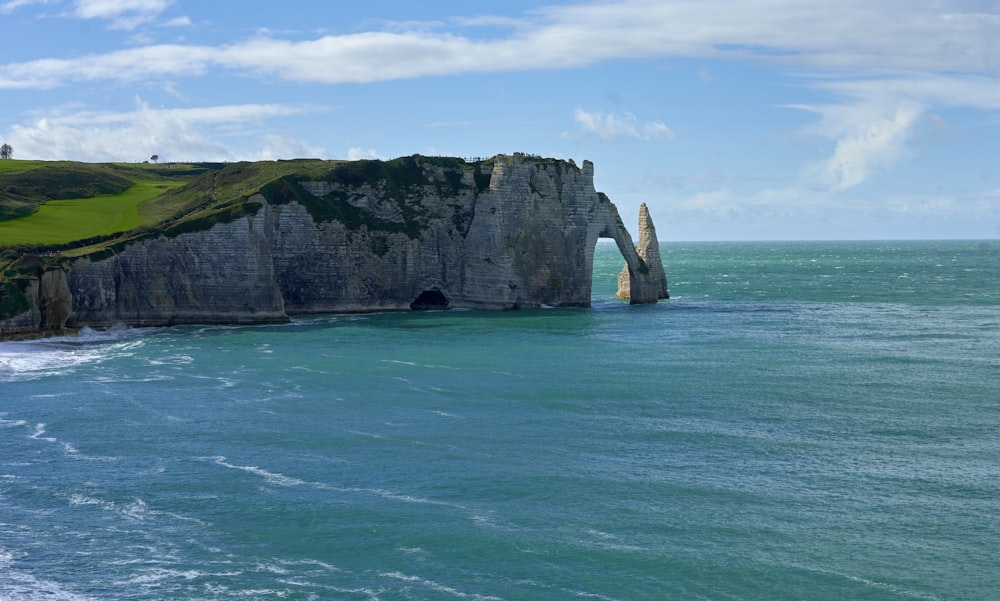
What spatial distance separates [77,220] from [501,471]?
3496 inches

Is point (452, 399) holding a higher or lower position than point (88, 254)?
lower

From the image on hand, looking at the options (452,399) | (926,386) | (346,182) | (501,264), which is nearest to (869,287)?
(501,264)

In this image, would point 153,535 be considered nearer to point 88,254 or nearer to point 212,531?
point 212,531

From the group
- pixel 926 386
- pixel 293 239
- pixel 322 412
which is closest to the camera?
pixel 322 412

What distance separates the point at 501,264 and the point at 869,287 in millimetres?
81242

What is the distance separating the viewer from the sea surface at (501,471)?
3622 cm

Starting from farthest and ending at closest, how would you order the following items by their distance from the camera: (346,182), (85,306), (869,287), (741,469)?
(869,287), (346,182), (85,306), (741,469)

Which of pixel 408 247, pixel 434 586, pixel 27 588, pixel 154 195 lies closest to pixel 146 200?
pixel 154 195

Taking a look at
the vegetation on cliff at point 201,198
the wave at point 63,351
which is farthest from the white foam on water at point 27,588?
the vegetation on cliff at point 201,198

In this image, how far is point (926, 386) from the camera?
6962cm

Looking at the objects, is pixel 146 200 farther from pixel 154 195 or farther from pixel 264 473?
pixel 264 473

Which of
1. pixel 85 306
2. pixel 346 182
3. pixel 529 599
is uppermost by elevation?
pixel 346 182

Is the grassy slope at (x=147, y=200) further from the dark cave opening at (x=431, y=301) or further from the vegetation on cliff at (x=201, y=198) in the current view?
the dark cave opening at (x=431, y=301)

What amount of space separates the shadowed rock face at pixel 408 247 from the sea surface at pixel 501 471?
2074cm
